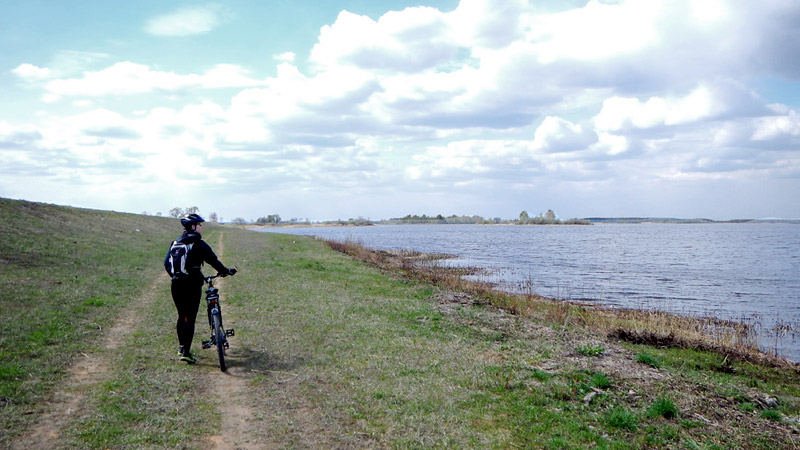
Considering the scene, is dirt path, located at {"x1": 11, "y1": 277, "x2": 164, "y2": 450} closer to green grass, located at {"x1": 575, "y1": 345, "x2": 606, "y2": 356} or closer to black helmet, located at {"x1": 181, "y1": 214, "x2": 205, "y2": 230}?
black helmet, located at {"x1": 181, "y1": 214, "x2": 205, "y2": 230}

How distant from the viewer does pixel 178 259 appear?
8.93m

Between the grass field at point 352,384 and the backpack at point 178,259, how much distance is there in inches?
66.0

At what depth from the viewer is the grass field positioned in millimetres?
6473

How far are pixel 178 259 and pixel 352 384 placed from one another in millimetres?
3796

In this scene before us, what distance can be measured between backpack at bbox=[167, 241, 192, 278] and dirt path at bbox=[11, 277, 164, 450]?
1953 millimetres

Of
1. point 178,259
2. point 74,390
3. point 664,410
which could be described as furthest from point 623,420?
point 74,390

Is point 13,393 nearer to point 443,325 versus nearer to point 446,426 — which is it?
point 446,426

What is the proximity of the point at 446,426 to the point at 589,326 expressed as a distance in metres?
11.7

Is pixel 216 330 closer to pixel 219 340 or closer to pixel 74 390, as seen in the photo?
pixel 219 340

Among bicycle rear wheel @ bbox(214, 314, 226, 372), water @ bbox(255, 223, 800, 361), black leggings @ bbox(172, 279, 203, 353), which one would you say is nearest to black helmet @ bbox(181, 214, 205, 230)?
black leggings @ bbox(172, 279, 203, 353)

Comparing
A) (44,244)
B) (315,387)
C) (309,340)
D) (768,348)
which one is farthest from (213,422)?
(44,244)

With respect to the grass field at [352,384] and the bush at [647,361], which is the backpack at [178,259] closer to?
the grass field at [352,384]

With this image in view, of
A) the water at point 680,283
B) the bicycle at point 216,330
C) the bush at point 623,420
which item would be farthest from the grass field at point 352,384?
the water at point 680,283

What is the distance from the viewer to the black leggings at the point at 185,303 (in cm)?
909
